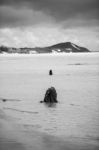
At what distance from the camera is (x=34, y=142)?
9.44 metres

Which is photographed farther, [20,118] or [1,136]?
[20,118]

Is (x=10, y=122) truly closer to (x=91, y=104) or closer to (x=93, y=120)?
(x=93, y=120)

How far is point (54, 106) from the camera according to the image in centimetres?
1717

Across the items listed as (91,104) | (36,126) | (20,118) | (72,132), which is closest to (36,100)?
(91,104)

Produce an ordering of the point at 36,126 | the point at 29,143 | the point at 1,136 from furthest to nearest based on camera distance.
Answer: the point at 36,126, the point at 1,136, the point at 29,143

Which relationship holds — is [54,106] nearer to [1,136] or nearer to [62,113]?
[62,113]

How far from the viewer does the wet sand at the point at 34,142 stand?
8.91 meters

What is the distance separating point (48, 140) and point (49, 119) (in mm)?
3714

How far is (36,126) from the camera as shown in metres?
12.1

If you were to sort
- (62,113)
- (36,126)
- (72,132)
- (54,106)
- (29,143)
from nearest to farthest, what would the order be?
(29,143) → (72,132) → (36,126) → (62,113) → (54,106)

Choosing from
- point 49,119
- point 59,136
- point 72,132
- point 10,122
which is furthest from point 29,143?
point 49,119

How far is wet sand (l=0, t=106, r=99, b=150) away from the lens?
8.91 m

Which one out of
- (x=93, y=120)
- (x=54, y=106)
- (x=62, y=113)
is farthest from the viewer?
(x=54, y=106)

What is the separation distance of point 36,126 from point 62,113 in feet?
10.5
